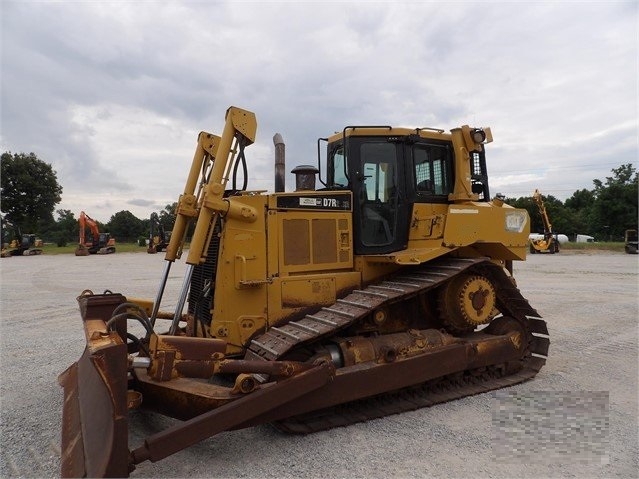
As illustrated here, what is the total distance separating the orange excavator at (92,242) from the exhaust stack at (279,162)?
89.3ft

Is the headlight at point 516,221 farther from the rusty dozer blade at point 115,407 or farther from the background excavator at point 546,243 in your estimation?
the background excavator at point 546,243

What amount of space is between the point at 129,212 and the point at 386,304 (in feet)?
273

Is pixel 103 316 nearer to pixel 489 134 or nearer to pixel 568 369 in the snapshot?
pixel 489 134

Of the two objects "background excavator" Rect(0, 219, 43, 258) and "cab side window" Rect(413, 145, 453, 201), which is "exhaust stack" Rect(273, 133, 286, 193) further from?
"background excavator" Rect(0, 219, 43, 258)

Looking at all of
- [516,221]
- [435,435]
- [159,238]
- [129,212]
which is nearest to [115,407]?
[435,435]

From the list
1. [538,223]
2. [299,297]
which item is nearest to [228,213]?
[299,297]

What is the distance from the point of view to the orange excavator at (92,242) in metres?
29.6

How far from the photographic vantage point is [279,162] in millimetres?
5664

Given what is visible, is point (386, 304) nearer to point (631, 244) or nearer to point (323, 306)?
point (323, 306)

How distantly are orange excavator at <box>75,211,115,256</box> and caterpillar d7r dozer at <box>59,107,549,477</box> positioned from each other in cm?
2733

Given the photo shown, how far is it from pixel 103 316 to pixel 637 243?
3415cm

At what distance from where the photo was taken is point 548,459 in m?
3.70

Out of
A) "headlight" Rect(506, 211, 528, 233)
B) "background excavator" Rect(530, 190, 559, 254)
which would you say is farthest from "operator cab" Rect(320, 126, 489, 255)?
"background excavator" Rect(530, 190, 559, 254)

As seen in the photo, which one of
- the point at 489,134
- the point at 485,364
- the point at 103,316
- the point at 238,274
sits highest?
the point at 489,134
